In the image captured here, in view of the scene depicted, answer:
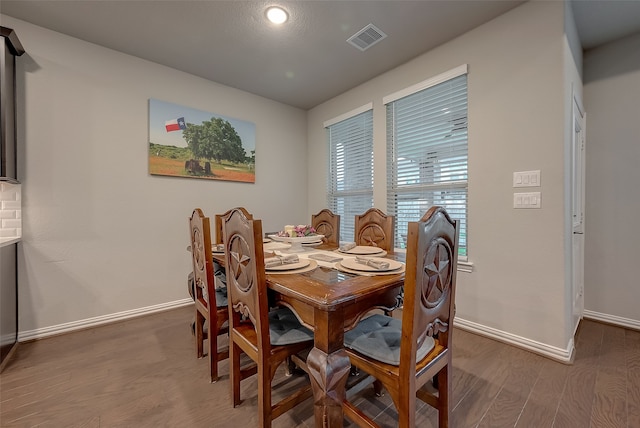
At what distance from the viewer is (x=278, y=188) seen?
384 cm

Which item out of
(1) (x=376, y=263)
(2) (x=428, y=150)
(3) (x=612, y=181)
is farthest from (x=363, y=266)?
(3) (x=612, y=181)

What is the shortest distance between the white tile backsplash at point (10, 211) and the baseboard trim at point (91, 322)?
0.82m

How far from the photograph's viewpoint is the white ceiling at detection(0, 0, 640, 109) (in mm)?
2033

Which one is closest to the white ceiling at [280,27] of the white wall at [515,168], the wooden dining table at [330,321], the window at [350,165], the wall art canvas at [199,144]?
the white wall at [515,168]

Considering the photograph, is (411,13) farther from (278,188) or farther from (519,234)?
(278,188)

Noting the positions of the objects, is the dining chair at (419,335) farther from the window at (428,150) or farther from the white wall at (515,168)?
the window at (428,150)

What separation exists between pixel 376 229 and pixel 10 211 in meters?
2.95

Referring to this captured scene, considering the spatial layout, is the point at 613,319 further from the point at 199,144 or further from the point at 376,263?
the point at 199,144

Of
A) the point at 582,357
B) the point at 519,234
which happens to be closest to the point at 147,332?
the point at 519,234

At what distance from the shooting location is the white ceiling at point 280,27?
2.03m

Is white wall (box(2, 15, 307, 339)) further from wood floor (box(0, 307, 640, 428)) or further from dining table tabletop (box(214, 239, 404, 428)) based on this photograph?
dining table tabletop (box(214, 239, 404, 428))

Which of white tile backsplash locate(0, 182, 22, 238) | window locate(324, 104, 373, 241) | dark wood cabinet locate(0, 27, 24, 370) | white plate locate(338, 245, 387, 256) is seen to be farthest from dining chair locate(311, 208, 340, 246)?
white tile backsplash locate(0, 182, 22, 238)

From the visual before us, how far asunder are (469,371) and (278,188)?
2.96 m

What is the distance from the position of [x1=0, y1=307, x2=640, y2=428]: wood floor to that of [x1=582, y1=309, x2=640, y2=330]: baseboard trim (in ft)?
0.54
